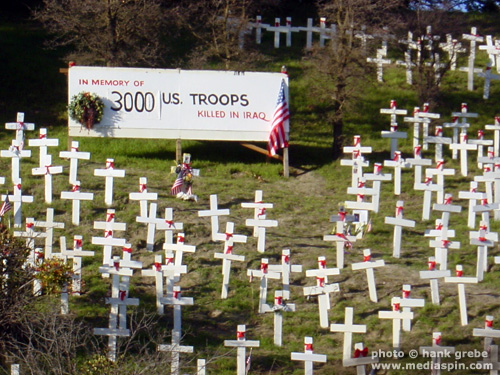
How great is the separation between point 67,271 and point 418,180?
8.94 m

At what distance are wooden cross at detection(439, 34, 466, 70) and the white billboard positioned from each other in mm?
5514

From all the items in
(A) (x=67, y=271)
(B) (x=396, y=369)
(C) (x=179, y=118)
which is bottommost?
(B) (x=396, y=369)

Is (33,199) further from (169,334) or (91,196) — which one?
(169,334)

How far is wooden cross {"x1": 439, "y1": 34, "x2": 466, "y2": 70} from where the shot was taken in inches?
1031

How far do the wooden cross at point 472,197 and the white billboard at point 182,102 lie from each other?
5471 mm

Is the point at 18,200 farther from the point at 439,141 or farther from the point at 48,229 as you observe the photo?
the point at 439,141

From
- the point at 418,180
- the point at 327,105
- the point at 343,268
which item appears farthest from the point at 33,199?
the point at 327,105

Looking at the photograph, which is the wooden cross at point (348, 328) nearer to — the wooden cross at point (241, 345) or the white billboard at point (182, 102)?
the wooden cross at point (241, 345)

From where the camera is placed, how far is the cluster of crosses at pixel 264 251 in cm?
1456

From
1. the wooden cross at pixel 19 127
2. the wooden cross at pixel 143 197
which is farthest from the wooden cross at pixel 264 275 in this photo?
the wooden cross at pixel 19 127

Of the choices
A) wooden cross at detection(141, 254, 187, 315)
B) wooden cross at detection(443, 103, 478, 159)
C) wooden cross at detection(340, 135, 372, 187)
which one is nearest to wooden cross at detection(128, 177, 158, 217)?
wooden cross at detection(141, 254, 187, 315)

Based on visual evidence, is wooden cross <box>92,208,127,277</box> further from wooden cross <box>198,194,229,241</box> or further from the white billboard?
the white billboard

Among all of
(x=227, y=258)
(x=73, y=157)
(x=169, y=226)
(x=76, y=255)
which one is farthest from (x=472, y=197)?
(x=73, y=157)

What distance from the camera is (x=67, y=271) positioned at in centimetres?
1488
